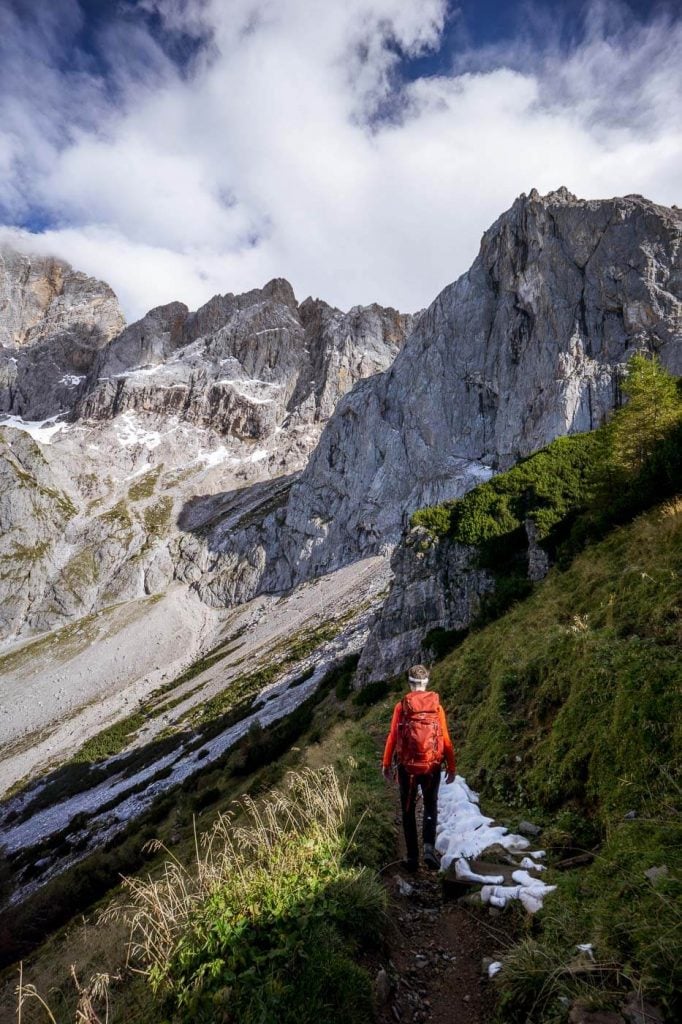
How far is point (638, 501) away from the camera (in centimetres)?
1798

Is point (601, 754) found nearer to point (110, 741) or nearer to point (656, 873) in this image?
point (656, 873)

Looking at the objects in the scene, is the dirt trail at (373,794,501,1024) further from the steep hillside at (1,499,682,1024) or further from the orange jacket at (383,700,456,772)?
the orange jacket at (383,700,456,772)

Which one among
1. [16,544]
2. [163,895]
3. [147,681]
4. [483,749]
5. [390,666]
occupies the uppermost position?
[16,544]

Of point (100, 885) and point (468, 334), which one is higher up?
point (468, 334)

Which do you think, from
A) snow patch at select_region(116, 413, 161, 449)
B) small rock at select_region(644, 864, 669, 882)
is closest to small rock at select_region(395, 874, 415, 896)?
small rock at select_region(644, 864, 669, 882)

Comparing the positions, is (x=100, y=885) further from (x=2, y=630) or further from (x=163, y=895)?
(x=2, y=630)

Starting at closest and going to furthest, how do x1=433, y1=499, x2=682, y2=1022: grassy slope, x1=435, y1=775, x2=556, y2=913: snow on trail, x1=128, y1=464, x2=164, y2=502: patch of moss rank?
x1=433, y1=499, x2=682, y2=1022: grassy slope
x1=435, y1=775, x2=556, y2=913: snow on trail
x1=128, y1=464, x2=164, y2=502: patch of moss

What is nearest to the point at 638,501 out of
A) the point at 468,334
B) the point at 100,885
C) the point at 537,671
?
the point at 537,671

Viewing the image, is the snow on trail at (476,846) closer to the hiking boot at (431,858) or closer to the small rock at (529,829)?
the hiking boot at (431,858)

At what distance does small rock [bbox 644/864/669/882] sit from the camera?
4.04 metres

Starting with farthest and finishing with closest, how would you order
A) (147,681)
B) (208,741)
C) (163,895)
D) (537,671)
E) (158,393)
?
(158,393) → (147,681) → (208,741) → (537,671) → (163,895)

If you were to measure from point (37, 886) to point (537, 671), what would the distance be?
127 ft

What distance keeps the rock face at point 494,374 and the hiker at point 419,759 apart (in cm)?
7975

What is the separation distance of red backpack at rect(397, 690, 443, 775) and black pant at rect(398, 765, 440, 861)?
0.12 metres
